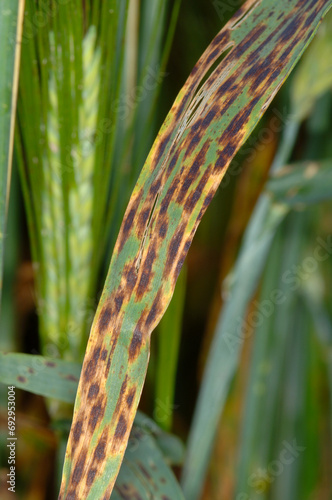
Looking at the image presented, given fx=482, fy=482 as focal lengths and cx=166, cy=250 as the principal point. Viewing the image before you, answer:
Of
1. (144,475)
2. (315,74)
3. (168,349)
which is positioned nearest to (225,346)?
(168,349)

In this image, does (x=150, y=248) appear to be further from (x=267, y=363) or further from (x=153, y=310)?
(x=267, y=363)

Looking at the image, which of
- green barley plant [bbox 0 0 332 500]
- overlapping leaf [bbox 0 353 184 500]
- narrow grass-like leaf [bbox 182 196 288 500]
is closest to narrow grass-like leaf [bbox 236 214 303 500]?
green barley plant [bbox 0 0 332 500]

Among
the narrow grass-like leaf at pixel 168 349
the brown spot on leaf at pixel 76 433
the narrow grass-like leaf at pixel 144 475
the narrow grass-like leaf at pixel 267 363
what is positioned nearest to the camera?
the brown spot on leaf at pixel 76 433

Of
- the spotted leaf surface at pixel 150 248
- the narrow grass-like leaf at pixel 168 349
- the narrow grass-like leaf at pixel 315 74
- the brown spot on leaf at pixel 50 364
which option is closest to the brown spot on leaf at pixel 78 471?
the spotted leaf surface at pixel 150 248

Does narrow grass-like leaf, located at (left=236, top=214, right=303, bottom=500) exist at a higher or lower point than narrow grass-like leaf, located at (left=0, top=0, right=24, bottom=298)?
lower

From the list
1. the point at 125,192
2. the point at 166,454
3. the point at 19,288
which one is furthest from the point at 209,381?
the point at 19,288

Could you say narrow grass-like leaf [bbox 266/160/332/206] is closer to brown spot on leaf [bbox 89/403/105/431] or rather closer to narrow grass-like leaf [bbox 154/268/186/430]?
narrow grass-like leaf [bbox 154/268/186/430]

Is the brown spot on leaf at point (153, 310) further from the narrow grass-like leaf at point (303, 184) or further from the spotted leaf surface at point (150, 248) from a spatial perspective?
the narrow grass-like leaf at point (303, 184)
